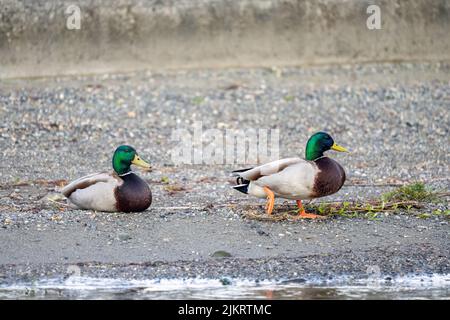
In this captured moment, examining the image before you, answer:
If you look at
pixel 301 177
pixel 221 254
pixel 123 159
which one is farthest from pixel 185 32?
pixel 221 254

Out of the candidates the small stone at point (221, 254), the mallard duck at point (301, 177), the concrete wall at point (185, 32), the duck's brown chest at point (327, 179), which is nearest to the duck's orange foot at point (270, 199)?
the mallard duck at point (301, 177)

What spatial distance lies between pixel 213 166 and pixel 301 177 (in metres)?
3.05

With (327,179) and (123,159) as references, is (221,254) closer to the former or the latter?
(327,179)

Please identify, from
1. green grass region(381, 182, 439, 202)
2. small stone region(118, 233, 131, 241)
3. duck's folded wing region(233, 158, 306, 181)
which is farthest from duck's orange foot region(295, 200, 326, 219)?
small stone region(118, 233, 131, 241)

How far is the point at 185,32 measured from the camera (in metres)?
14.9

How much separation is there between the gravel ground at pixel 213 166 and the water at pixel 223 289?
0.14 meters

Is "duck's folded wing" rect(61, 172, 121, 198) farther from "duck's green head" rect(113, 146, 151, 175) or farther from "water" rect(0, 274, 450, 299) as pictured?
"water" rect(0, 274, 450, 299)

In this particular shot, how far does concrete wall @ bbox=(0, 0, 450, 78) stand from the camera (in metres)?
14.9

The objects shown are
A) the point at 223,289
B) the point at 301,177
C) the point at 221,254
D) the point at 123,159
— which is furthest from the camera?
the point at 123,159

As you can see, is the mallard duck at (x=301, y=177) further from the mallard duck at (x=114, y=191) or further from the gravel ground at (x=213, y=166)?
the mallard duck at (x=114, y=191)

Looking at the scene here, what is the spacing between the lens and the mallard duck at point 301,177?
8.99 meters

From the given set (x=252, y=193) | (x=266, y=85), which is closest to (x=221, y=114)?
(x=266, y=85)

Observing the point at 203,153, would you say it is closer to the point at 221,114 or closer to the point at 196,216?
the point at 221,114

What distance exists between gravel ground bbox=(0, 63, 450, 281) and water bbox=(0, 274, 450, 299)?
0.45 ft
